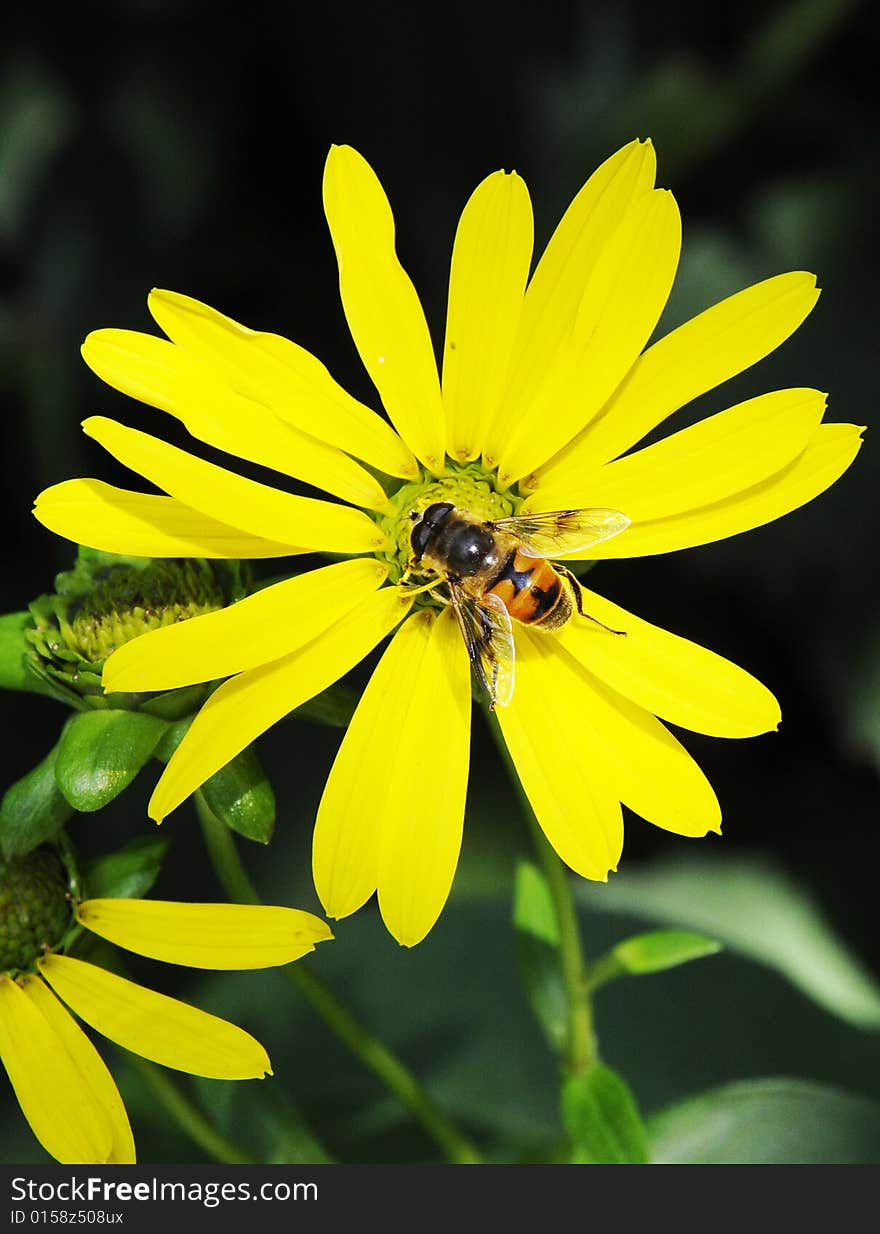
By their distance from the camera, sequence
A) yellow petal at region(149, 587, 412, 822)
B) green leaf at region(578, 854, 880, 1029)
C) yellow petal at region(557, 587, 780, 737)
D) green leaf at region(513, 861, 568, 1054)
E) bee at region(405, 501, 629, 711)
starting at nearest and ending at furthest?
yellow petal at region(149, 587, 412, 822)
yellow petal at region(557, 587, 780, 737)
bee at region(405, 501, 629, 711)
green leaf at region(513, 861, 568, 1054)
green leaf at region(578, 854, 880, 1029)

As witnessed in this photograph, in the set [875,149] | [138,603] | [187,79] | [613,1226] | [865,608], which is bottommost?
[613,1226]

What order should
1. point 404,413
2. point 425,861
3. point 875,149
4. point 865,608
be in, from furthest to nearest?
point 875,149
point 865,608
point 404,413
point 425,861

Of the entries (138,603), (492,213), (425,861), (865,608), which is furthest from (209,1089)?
(865,608)

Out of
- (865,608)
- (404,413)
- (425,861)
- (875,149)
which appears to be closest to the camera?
(425,861)

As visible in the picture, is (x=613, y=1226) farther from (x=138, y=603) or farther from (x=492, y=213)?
(x=492, y=213)

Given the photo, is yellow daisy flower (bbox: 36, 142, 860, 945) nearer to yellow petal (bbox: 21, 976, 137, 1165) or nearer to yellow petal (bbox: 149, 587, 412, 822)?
yellow petal (bbox: 149, 587, 412, 822)

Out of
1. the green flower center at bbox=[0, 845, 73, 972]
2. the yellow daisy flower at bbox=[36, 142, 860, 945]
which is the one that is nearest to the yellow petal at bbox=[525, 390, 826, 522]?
the yellow daisy flower at bbox=[36, 142, 860, 945]

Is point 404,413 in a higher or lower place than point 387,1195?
higher
